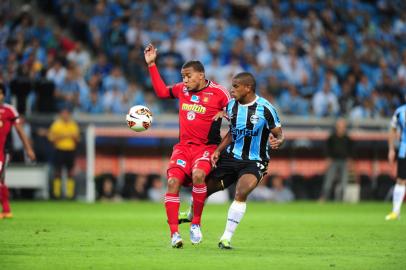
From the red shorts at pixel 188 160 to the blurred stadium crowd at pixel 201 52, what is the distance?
11.9 metres

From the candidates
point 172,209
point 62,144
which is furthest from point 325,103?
point 172,209

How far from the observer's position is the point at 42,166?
23734 millimetres

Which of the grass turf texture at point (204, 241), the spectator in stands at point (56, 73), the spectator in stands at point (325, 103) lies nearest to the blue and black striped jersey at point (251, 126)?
the grass turf texture at point (204, 241)

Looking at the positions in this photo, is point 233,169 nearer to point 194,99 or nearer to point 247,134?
point 247,134

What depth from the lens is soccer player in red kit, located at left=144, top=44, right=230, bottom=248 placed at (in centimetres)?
1141

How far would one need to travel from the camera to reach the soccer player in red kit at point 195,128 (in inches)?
449

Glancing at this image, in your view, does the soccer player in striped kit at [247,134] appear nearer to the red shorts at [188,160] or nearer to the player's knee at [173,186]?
the red shorts at [188,160]

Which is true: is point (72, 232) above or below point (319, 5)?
below

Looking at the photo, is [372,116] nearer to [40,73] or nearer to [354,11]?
[354,11]

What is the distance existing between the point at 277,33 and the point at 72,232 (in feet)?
52.1

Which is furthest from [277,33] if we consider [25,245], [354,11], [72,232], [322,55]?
[25,245]

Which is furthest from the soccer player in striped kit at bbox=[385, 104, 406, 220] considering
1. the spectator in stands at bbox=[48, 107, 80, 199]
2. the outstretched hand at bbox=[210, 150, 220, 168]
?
the spectator in stands at bbox=[48, 107, 80, 199]

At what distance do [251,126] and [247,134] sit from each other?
0.38 feet

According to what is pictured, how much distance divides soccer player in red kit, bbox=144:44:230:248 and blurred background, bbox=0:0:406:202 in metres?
11.6
